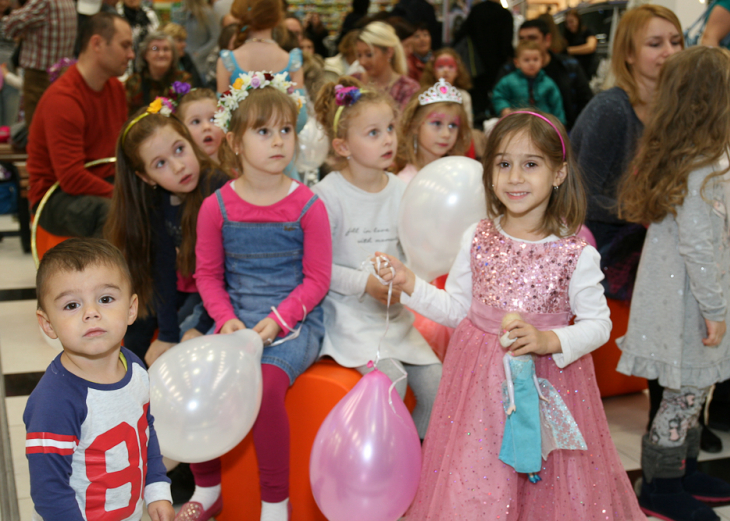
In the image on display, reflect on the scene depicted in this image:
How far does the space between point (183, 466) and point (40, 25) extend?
349 centimetres

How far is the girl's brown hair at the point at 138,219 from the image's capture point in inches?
80.5

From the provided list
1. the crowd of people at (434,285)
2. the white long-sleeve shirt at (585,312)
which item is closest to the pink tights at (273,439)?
the crowd of people at (434,285)

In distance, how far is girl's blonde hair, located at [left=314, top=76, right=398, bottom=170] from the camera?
82.5 inches

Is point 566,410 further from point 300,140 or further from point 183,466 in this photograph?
point 300,140

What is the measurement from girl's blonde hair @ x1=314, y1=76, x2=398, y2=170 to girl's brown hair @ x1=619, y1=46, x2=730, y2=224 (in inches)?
31.9

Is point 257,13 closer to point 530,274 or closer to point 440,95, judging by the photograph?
point 440,95

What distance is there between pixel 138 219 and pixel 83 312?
1036 mm

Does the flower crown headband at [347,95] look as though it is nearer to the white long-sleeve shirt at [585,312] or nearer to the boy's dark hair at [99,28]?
the white long-sleeve shirt at [585,312]

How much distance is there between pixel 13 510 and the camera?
1.85 metres

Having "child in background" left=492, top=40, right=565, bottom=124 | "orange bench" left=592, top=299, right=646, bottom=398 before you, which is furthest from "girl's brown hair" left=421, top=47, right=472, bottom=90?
"orange bench" left=592, top=299, right=646, bottom=398

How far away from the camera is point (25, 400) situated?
8.38 ft

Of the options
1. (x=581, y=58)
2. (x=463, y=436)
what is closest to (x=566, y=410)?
(x=463, y=436)

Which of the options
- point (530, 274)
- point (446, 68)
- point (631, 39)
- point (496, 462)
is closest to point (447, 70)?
point (446, 68)

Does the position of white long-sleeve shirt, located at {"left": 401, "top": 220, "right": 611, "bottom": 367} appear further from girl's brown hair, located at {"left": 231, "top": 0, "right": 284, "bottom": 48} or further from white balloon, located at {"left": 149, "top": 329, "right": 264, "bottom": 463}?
girl's brown hair, located at {"left": 231, "top": 0, "right": 284, "bottom": 48}
